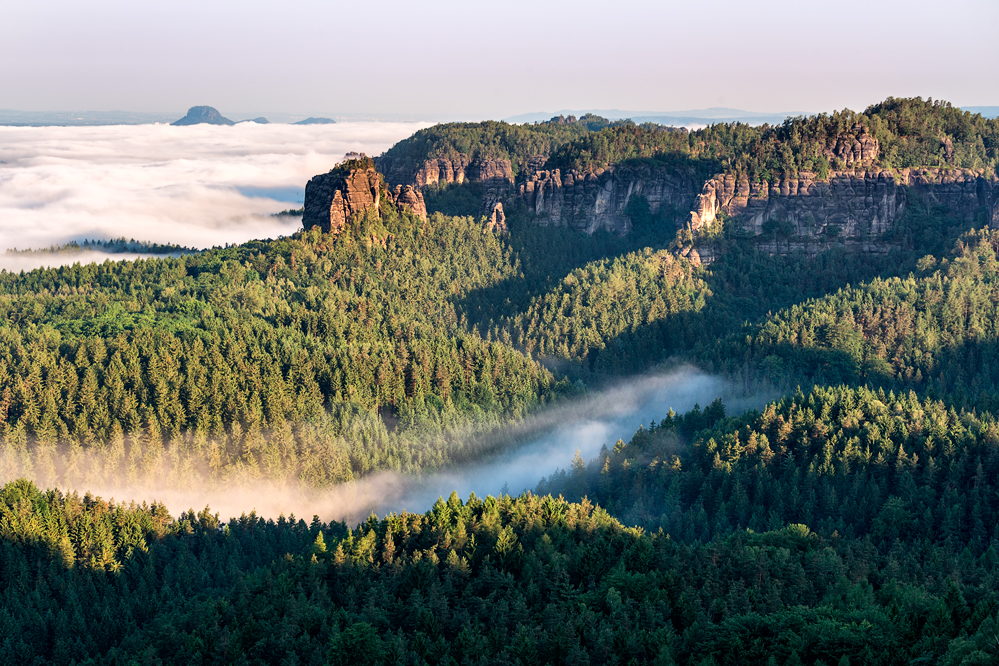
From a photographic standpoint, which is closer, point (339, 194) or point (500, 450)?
point (500, 450)

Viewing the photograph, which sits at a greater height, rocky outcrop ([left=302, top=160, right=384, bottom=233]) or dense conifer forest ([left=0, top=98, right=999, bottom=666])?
rocky outcrop ([left=302, top=160, right=384, bottom=233])

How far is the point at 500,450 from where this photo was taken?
146750mm

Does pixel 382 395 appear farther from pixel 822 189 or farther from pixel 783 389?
pixel 822 189

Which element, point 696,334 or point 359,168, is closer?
point 696,334

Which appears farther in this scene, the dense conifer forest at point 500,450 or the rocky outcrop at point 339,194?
the rocky outcrop at point 339,194

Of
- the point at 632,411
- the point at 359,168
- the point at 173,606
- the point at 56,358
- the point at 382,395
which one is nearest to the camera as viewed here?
the point at 173,606

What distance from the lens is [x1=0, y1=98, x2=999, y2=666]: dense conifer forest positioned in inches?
2881

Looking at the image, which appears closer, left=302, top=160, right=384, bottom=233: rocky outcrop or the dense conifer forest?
the dense conifer forest

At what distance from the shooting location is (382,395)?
145 metres

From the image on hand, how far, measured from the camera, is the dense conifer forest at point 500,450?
73188 mm

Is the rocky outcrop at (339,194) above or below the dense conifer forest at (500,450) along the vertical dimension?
above

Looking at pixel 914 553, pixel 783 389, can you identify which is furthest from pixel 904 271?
pixel 914 553

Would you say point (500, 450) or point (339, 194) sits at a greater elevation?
point (339, 194)

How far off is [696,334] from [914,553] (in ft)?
312
